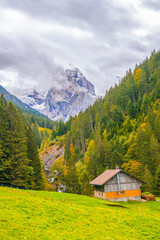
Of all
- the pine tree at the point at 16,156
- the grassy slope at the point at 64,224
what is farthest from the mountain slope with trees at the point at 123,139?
the grassy slope at the point at 64,224

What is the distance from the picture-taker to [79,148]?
114m

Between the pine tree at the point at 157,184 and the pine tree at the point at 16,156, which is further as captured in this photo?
the pine tree at the point at 157,184

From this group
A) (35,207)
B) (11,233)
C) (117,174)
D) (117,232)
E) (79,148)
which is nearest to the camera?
(11,233)

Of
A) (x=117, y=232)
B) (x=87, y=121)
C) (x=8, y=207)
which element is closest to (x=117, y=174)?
(x=117, y=232)

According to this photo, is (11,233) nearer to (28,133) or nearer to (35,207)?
(35,207)

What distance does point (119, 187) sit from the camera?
44.7 m

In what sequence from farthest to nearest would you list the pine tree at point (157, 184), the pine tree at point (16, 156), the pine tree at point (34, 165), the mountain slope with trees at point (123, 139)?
the mountain slope with trees at point (123, 139) < the pine tree at point (34, 165) < the pine tree at point (157, 184) < the pine tree at point (16, 156)

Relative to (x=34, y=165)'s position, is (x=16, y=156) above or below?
above

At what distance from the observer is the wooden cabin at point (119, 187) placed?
1738 inches

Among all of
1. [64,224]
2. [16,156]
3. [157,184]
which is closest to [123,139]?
[157,184]

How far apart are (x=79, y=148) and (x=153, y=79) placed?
55401 mm

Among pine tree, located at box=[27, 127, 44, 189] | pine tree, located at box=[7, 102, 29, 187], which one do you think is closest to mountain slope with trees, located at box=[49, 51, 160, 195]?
pine tree, located at box=[27, 127, 44, 189]

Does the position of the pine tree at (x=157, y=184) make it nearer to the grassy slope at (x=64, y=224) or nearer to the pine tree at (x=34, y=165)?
the grassy slope at (x=64, y=224)

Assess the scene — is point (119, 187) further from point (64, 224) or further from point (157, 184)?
point (64, 224)
